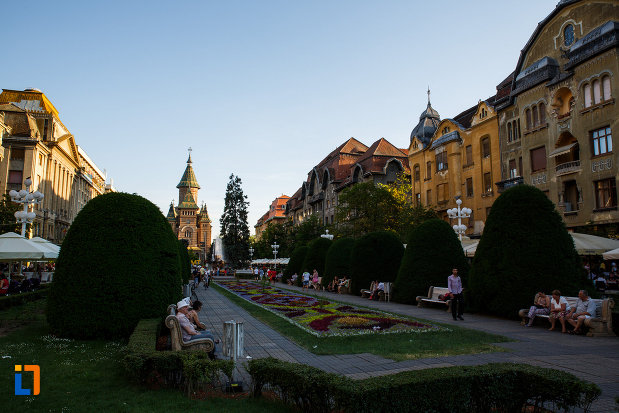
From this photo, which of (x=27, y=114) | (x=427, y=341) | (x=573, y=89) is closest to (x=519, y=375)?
(x=427, y=341)

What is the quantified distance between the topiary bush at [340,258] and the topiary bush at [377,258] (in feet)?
12.6

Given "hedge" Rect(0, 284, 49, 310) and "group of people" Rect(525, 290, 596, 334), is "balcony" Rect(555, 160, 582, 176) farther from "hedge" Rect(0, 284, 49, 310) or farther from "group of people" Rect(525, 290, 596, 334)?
"hedge" Rect(0, 284, 49, 310)

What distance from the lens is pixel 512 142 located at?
37125 millimetres

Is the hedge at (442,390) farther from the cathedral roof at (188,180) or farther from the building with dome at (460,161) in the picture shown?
the cathedral roof at (188,180)

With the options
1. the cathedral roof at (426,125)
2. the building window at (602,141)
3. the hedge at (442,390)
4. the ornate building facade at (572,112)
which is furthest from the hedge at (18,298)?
the cathedral roof at (426,125)

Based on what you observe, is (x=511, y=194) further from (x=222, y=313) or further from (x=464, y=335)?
(x=222, y=313)

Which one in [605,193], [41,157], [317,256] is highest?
[41,157]

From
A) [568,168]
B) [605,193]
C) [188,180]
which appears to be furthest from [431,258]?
[188,180]

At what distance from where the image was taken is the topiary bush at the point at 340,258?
2962cm

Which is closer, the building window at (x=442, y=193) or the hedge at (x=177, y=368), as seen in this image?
the hedge at (x=177, y=368)

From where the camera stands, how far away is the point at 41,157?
2309 inches

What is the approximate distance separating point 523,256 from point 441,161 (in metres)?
32.7

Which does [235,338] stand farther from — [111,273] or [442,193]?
[442,193]

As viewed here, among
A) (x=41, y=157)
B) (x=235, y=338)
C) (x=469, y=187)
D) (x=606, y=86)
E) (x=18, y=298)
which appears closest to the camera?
(x=235, y=338)
